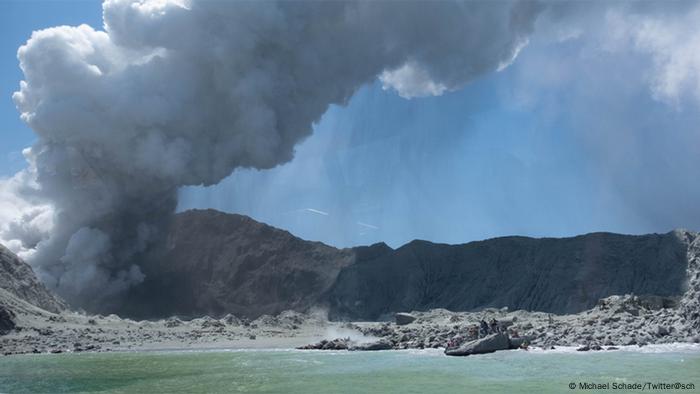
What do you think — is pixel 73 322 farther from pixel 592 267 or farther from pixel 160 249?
pixel 592 267

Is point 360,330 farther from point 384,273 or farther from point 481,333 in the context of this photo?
point 384,273

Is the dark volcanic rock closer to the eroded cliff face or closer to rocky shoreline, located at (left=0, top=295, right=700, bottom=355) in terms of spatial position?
rocky shoreline, located at (left=0, top=295, right=700, bottom=355)

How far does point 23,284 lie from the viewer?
Answer: 282ft

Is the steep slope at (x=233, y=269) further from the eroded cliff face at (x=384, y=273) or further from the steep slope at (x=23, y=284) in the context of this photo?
the steep slope at (x=23, y=284)

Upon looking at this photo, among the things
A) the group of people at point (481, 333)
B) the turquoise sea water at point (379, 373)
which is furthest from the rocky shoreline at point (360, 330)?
the turquoise sea water at point (379, 373)

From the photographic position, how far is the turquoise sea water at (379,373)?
86.8 ft

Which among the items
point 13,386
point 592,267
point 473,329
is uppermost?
point 592,267

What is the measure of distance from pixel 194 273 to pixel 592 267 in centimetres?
7765

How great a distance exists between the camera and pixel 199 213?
151 metres

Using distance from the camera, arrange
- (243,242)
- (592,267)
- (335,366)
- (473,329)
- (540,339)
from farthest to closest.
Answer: (243,242) < (592,267) < (473,329) < (540,339) < (335,366)

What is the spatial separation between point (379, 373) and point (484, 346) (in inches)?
472

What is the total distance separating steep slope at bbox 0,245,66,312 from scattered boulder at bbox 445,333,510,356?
2476 inches

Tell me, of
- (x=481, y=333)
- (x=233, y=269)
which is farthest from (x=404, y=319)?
(x=233, y=269)

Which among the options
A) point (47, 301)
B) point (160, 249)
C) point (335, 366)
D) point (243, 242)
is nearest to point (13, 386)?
point (335, 366)
